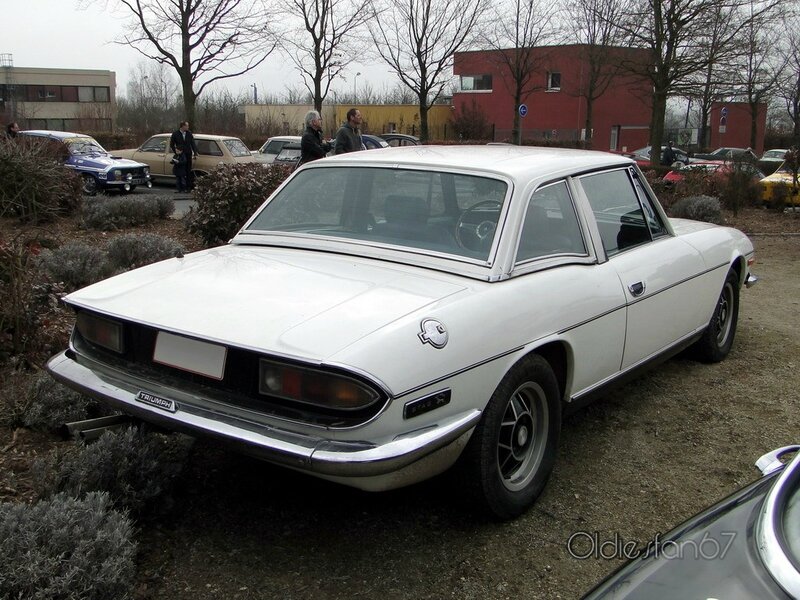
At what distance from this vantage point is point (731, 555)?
1.65 m

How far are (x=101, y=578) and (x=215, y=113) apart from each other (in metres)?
43.2

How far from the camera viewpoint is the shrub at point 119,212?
1005 centimetres

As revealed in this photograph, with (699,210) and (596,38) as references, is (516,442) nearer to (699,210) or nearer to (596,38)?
(699,210)

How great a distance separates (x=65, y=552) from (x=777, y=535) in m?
2.09

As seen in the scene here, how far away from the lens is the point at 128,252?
7.16 metres

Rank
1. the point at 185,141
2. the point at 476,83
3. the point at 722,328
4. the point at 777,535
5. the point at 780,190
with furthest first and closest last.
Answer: the point at 476,83
the point at 185,141
the point at 780,190
the point at 722,328
the point at 777,535

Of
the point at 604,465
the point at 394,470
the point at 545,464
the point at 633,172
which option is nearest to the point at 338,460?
the point at 394,470

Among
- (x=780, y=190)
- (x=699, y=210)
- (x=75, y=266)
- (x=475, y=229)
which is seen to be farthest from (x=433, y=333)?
(x=780, y=190)

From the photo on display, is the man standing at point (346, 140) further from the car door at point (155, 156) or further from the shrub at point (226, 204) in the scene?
the car door at point (155, 156)

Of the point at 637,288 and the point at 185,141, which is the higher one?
the point at 185,141

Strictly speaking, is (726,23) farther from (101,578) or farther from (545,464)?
(101,578)

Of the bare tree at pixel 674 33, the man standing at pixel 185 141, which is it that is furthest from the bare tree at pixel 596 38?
the man standing at pixel 185 141

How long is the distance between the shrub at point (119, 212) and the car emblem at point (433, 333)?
8440 mm

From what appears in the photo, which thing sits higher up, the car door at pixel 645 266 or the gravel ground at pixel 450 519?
the car door at pixel 645 266
